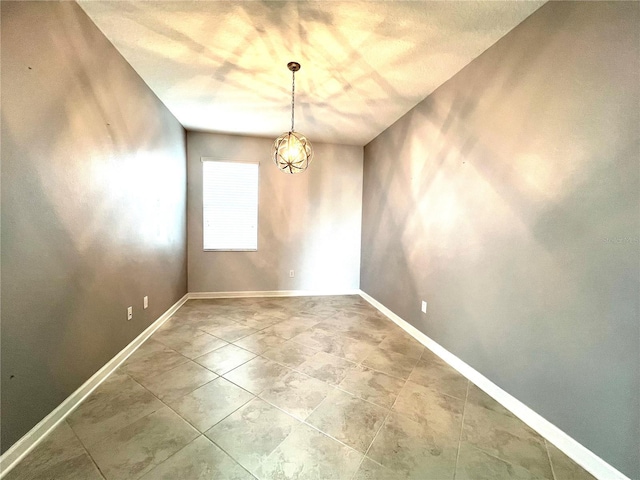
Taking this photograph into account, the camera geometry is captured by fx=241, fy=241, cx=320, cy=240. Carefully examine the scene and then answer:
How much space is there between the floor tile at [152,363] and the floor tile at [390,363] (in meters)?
1.67

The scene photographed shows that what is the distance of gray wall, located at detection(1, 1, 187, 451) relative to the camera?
117 cm

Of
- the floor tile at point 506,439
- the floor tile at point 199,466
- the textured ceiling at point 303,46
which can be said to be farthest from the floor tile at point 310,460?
the textured ceiling at point 303,46

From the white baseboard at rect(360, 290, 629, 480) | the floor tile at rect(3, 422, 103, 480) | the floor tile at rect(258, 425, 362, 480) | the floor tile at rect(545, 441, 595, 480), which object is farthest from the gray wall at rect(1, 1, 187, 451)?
the white baseboard at rect(360, 290, 629, 480)

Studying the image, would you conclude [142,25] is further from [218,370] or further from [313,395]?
[313,395]

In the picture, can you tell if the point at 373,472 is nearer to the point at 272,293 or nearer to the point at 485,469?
the point at 485,469

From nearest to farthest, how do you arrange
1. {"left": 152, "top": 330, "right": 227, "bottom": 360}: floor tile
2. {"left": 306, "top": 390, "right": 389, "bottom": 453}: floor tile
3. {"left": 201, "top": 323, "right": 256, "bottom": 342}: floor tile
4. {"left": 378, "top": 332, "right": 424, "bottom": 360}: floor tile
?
1. {"left": 306, "top": 390, "right": 389, "bottom": 453}: floor tile
2. {"left": 152, "top": 330, "right": 227, "bottom": 360}: floor tile
3. {"left": 378, "top": 332, "right": 424, "bottom": 360}: floor tile
4. {"left": 201, "top": 323, "right": 256, "bottom": 342}: floor tile

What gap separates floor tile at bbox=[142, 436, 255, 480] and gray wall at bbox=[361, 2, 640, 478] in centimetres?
176

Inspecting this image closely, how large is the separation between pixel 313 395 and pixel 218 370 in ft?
2.77

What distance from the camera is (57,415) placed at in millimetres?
1421

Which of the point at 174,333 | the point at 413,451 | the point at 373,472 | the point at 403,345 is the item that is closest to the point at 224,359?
the point at 174,333

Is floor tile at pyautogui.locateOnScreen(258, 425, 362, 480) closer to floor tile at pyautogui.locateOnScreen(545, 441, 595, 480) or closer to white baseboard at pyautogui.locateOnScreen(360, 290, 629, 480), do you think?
floor tile at pyautogui.locateOnScreen(545, 441, 595, 480)

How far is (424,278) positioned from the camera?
8.45 feet

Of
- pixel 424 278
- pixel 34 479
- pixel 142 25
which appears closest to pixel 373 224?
pixel 424 278

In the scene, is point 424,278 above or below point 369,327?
above
